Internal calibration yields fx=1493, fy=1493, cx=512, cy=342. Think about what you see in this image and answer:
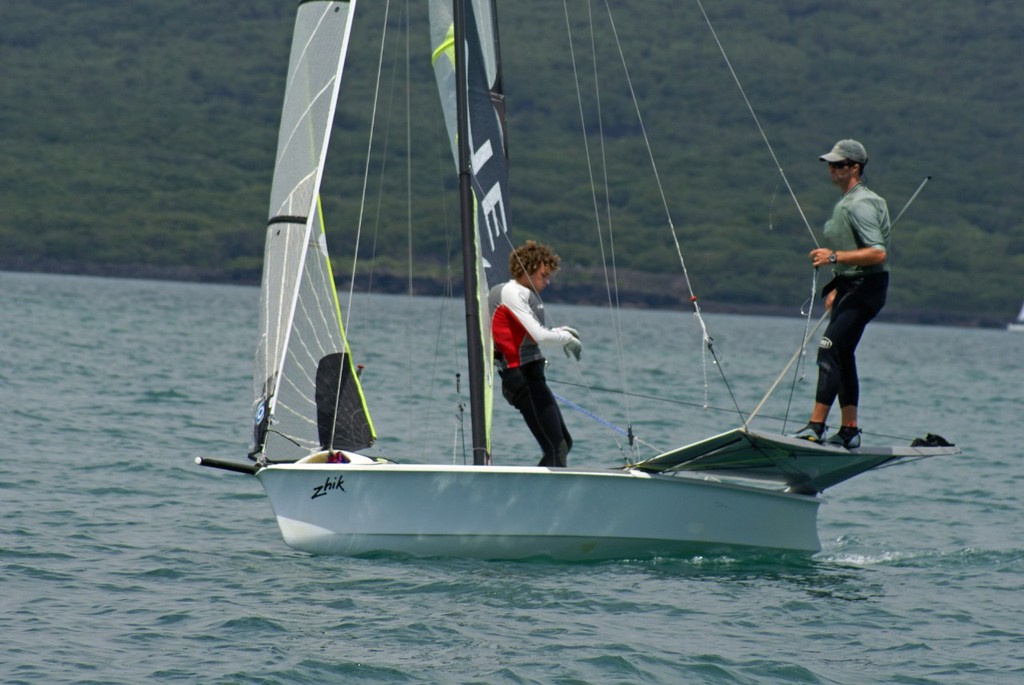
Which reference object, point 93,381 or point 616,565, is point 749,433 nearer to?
point 616,565

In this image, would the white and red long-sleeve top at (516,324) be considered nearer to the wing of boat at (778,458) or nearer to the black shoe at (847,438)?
the wing of boat at (778,458)

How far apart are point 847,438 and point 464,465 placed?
8.54 ft

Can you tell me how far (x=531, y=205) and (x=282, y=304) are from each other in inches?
6628

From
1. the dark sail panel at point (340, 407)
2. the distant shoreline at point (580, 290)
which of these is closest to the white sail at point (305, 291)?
the dark sail panel at point (340, 407)

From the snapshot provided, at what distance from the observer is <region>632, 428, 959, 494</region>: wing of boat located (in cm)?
977

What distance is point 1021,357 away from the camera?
276 ft

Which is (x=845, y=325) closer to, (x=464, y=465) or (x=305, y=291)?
(x=464, y=465)

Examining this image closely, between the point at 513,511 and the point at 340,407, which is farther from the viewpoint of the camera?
the point at 340,407

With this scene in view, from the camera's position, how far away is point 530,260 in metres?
10.7

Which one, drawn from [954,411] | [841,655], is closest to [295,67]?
[841,655]

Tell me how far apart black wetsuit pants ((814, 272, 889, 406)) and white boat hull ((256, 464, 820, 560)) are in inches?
41.3

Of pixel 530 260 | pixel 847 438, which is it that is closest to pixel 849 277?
pixel 847 438

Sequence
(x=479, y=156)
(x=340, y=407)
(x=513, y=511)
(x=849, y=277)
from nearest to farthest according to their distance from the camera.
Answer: (x=849, y=277) → (x=513, y=511) → (x=479, y=156) → (x=340, y=407)

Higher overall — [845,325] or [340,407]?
[845,325]
